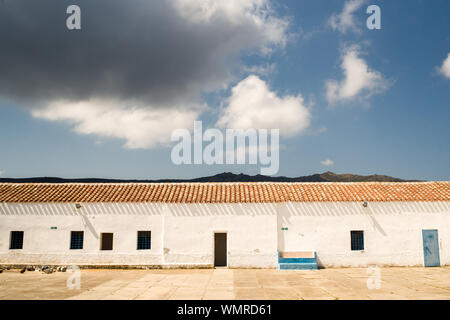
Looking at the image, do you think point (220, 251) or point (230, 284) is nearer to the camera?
point (230, 284)

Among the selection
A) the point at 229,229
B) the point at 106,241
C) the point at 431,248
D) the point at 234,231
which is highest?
the point at 229,229

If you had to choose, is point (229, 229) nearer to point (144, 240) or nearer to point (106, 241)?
point (144, 240)

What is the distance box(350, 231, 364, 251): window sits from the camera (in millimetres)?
18031

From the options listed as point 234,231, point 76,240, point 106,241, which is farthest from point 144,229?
point 234,231

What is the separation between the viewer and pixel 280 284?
13.4m

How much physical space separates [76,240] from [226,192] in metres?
8.98

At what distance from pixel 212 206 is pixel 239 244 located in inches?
101

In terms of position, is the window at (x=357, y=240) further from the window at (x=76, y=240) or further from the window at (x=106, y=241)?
the window at (x=76, y=240)

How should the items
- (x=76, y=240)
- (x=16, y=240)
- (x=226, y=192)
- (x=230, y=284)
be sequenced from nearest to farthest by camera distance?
(x=230, y=284)
(x=76, y=240)
(x=16, y=240)
(x=226, y=192)

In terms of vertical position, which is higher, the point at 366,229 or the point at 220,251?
the point at 366,229

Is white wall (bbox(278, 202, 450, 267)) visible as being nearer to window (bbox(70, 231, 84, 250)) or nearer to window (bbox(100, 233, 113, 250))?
window (bbox(100, 233, 113, 250))

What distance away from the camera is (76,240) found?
18.3 m

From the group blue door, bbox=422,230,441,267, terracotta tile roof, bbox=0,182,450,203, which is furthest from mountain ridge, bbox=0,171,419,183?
blue door, bbox=422,230,441,267
